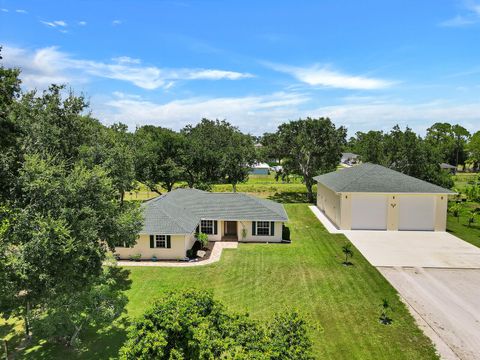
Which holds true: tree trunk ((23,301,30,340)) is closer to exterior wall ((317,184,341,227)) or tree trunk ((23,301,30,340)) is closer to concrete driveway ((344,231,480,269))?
concrete driveway ((344,231,480,269))

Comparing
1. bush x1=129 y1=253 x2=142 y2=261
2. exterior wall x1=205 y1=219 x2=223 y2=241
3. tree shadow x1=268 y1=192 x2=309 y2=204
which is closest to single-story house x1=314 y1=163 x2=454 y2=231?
exterior wall x1=205 y1=219 x2=223 y2=241

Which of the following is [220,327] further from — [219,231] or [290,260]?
[219,231]

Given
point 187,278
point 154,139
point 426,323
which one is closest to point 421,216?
point 426,323

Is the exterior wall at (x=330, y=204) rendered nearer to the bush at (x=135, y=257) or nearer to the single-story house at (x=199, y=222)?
the single-story house at (x=199, y=222)

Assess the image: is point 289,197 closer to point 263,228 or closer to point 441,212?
point 441,212

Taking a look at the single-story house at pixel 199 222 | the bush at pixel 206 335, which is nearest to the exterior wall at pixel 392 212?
the single-story house at pixel 199 222

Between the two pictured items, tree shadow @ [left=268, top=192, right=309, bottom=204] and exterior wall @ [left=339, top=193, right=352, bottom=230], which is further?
tree shadow @ [left=268, top=192, right=309, bottom=204]

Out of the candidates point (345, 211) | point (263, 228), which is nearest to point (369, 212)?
point (345, 211)
